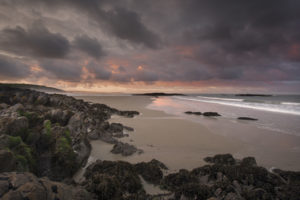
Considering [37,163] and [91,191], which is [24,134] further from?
[91,191]

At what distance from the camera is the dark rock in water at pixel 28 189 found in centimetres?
156

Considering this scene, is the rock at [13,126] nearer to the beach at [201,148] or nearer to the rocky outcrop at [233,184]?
the beach at [201,148]

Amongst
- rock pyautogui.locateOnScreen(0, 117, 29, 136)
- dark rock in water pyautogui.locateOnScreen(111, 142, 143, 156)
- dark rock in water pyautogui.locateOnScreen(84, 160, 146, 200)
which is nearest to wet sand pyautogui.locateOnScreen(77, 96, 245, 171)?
dark rock in water pyautogui.locateOnScreen(111, 142, 143, 156)

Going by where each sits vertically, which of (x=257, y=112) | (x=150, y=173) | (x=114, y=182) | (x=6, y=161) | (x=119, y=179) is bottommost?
(x=150, y=173)

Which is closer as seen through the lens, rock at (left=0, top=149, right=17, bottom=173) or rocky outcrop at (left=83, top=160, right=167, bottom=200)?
rock at (left=0, top=149, right=17, bottom=173)

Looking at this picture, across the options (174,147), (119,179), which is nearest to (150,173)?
(119,179)

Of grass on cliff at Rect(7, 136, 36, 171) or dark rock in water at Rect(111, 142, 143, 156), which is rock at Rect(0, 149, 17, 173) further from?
dark rock in water at Rect(111, 142, 143, 156)

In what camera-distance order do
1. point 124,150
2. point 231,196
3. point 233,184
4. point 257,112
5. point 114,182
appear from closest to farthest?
point 231,196
point 114,182
point 233,184
point 124,150
point 257,112

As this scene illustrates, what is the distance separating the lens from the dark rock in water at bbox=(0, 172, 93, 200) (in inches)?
61.4

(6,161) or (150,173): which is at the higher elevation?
(6,161)

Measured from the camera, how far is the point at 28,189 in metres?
1.64

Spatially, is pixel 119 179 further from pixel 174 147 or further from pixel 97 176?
pixel 174 147

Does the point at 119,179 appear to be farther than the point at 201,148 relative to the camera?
No

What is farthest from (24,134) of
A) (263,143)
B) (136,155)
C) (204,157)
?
(263,143)
